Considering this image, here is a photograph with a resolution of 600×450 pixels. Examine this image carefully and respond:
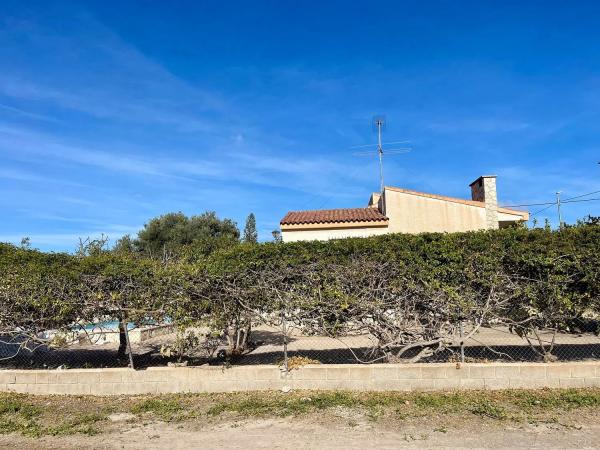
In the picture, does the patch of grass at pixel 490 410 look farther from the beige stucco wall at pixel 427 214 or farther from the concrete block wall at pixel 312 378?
the beige stucco wall at pixel 427 214

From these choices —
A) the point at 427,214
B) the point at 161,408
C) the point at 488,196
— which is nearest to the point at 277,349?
the point at 161,408

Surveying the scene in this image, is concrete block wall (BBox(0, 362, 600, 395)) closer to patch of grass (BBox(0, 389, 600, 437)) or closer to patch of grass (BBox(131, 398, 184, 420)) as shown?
patch of grass (BBox(0, 389, 600, 437))

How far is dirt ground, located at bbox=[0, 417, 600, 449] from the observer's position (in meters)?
4.97

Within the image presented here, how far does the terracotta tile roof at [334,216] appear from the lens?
16.4m

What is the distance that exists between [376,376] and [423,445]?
222 cm

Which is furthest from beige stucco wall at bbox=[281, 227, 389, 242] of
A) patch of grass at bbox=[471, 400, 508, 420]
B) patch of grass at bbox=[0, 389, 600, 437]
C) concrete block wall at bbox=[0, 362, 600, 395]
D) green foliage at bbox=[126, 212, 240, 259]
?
green foliage at bbox=[126, 212, 240, 259]

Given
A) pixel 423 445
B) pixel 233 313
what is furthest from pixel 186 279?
pixel 423 445

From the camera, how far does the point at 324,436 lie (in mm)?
5332

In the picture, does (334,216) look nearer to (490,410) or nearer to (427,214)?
(427,214)

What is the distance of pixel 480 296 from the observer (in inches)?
297

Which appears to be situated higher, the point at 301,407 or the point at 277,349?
the point at 277,349

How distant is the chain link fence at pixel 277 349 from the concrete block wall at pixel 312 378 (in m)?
0.32

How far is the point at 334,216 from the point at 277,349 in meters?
7.01

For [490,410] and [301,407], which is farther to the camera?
[301,407]
